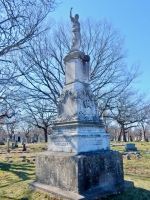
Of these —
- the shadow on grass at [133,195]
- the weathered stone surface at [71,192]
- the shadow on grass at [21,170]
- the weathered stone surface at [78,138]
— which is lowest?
the shadow on grass at [21,170]

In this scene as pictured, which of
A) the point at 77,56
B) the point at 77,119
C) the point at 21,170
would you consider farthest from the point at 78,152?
the point at 21,170

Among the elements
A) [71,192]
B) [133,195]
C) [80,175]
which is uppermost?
[80,175]

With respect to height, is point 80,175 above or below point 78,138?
below

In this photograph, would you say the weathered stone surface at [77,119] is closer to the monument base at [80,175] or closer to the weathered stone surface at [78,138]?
the weathered stone surface at [78,138]

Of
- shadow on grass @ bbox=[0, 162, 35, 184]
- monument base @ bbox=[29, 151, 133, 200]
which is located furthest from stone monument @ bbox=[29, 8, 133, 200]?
shadow on grass @ bbox=[0, 162, 35, 184]

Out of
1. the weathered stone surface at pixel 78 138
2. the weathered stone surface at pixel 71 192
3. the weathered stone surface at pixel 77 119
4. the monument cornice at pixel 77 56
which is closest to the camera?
the weathered stone surface at pixel 71 192

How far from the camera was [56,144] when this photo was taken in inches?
212

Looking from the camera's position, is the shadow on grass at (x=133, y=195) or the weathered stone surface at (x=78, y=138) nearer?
the shadow on grass at (x=133, y=195)

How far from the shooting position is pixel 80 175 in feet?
13.7

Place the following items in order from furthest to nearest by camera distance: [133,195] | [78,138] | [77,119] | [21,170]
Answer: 1. [21,170]
2. [77,119]
3. [78,138]
4. [133,195]

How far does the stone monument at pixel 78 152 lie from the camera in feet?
14.0

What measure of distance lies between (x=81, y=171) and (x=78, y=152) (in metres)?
0.56

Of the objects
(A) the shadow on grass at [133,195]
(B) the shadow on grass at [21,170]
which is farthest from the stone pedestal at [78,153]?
(B) the shadow on grass at [21,170]

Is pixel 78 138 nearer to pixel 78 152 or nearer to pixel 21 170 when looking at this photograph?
pixel 78 152
